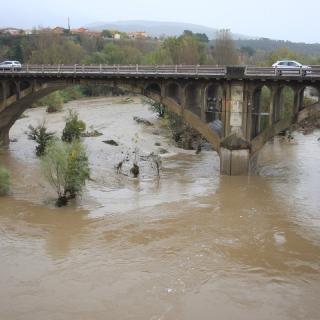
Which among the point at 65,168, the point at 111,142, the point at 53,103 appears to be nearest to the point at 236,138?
the point at 65,168

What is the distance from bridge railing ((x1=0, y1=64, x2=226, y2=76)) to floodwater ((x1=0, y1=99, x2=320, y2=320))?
24.2 ft

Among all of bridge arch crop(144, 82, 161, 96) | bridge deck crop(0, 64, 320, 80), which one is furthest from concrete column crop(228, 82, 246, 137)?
bridge arch crop(144, 82, 161, 96)

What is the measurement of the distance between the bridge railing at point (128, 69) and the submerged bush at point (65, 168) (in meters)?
11.3

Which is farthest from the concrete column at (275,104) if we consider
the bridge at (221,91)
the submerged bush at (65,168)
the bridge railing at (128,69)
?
the submerged bush at (65,168)

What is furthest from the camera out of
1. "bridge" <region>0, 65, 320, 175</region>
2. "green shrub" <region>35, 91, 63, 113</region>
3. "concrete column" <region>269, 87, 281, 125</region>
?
"green shrub" <region>35, 91, 63, 113</region>

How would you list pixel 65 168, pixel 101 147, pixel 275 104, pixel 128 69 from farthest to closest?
pixel 101 147 → pixel 128 69 → pixel 275 104 → pixel 65 168

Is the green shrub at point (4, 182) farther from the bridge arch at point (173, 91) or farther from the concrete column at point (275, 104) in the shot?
the concrete column at point (275, 104)

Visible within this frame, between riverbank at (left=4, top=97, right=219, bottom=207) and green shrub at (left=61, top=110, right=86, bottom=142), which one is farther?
green shrub at (left=61, top=110, right=86, bottom=142)

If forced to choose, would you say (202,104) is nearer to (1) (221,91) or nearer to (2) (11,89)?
(1) (221,91)

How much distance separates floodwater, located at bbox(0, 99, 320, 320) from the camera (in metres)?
18.1

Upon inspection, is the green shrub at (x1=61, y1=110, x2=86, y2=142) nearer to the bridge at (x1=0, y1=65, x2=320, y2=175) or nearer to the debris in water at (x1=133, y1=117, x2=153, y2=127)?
the bridge at (x1=0, y1=65, x2=320, y2=175)

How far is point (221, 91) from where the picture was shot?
3669cm

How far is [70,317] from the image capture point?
56.4ft

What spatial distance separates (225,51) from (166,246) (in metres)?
67.7
